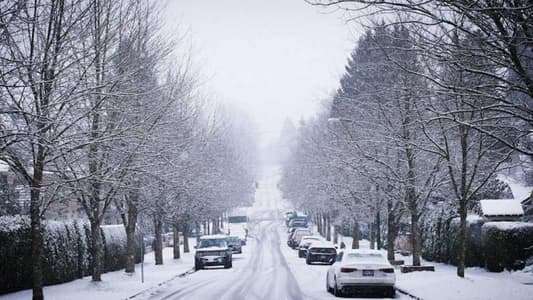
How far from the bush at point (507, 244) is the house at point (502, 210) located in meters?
5.33

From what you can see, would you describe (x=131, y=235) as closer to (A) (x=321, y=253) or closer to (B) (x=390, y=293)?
(A) (x=321, y=253)

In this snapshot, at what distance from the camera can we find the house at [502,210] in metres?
30.0

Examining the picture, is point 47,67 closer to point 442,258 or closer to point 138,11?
point 138,11

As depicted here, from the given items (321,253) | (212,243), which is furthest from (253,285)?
(321,253)

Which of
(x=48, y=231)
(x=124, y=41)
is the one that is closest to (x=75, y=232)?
(x=48, y=231)

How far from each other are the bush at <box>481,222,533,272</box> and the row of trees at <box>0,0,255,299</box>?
36.7 ft

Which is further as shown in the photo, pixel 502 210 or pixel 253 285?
pixel 502 210

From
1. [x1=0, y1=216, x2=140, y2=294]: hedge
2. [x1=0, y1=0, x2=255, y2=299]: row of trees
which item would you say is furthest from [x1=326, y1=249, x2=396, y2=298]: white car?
[x1=0, y1=216, x2=140, y2=294]: hedge

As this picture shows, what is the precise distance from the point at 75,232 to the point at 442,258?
52.6 feet

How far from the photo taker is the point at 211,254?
115 ft

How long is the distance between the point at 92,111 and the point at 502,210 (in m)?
20.7

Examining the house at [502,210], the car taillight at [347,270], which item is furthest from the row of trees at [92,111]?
the house at [502,210]

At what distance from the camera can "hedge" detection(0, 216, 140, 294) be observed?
2003 centimetres

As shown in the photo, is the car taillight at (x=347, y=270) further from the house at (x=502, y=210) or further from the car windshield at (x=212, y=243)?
the car windshield at (x=212, y=243)
